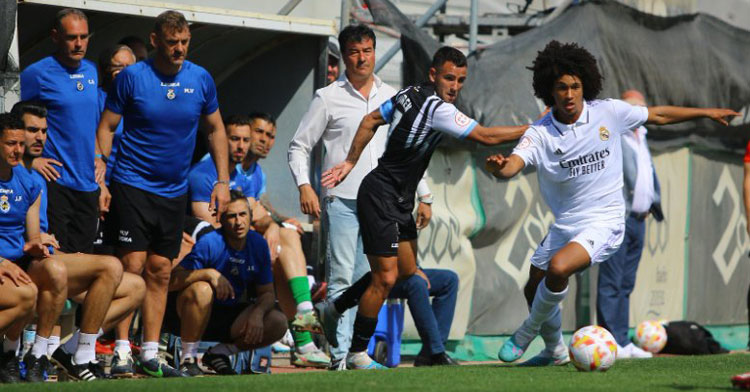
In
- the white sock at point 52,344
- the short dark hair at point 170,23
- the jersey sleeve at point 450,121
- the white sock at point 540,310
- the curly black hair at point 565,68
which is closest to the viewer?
the white sock at point 52,344

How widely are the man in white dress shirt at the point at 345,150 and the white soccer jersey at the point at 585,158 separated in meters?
1.17

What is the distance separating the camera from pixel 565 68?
29.5 ft

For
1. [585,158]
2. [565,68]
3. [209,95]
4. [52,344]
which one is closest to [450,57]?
[565,68]

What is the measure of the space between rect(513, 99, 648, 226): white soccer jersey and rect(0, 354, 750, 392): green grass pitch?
1171mm

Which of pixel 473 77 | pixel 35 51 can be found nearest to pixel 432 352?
pixel 473 77

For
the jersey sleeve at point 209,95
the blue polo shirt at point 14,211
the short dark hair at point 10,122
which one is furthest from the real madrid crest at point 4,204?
the jersey sleeve at point 209,95

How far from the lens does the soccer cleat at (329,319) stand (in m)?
9.37

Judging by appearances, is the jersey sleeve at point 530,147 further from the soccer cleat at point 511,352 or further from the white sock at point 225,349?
the white sock at point 225,349

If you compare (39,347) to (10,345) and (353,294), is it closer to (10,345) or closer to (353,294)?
(10,345)

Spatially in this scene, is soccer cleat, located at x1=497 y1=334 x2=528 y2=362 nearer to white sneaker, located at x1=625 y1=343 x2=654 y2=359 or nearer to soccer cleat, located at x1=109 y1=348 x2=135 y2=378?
soccer cleat, located at x1=109 y1=348 x2=135 y2=378

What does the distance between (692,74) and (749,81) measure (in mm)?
1271

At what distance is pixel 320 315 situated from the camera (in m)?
9.50

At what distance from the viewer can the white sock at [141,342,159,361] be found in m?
8.52

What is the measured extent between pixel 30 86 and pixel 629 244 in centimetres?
638
